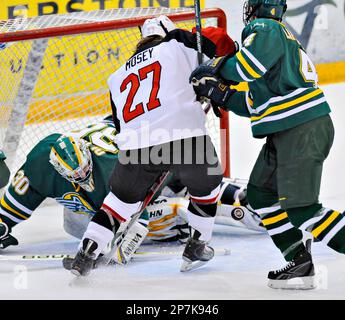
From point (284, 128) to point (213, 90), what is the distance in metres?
0.26

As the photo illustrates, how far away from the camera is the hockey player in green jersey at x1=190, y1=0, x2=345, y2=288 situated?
2.63 metres

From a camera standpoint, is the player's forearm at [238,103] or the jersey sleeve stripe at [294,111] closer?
the jersey sleeve stripe at [294,111]

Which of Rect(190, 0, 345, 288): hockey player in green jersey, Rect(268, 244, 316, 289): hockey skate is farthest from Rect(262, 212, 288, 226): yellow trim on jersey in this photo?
Rect(268, 244, 316, 289): hockey skate

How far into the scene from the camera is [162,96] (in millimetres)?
2898

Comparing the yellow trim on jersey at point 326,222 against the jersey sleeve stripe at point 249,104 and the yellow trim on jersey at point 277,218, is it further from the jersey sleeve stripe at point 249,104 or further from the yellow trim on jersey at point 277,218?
the jersey sleeve stripe at point 249,104

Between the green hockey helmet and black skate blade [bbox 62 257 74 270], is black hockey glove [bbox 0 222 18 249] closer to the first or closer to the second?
black skate blade [bbox 62 257 74 270]

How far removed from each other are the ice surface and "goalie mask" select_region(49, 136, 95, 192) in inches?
12.0

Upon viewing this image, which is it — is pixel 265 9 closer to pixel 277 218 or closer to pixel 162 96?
pixel 162 96

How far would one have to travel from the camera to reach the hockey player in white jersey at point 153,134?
289 centimetres

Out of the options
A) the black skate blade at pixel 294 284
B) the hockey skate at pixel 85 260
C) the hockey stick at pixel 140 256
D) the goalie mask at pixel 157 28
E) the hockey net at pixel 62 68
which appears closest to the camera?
the black skate blade at pixel 294 284

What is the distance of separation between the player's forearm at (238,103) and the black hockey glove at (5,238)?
3.42 feet

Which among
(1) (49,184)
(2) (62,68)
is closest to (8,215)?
(1) (49,184)

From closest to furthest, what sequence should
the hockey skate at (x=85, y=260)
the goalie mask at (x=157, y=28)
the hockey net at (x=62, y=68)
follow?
the hockey skate at (x=85, y=260) → the goalie mask at (x=157, y=28) → the hockey net at (x=62, y=68)

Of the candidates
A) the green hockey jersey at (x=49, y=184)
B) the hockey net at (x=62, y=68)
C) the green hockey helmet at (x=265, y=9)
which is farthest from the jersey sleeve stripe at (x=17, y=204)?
the green hockey helmet at (x=265, y=9)
